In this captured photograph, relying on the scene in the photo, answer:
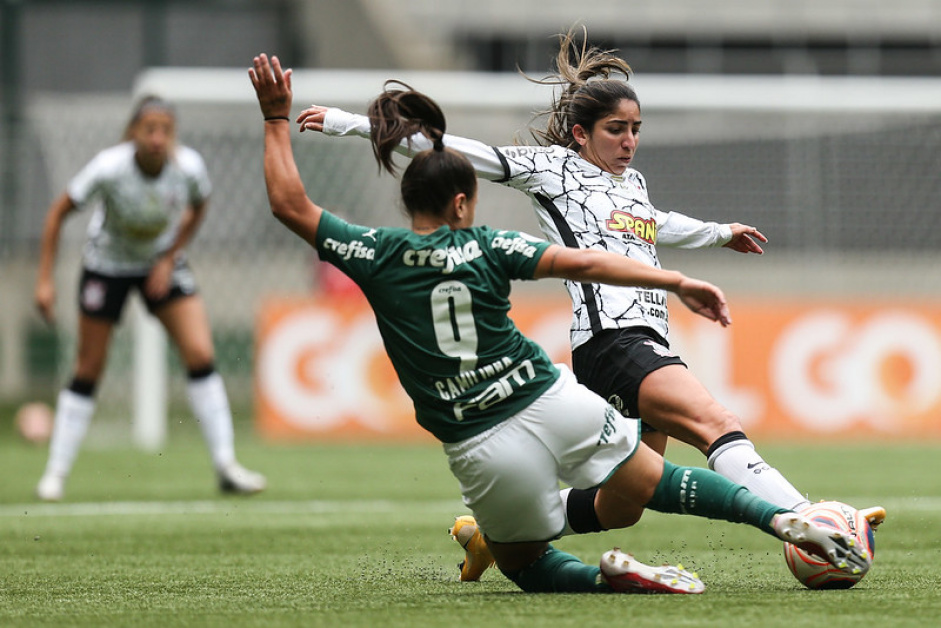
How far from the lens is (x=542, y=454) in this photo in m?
4.12

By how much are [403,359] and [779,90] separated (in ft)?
31.8

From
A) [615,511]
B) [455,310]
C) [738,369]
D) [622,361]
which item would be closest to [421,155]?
[455,310]

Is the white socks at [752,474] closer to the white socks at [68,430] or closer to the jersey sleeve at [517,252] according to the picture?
the jersey sleeve at [517,252]

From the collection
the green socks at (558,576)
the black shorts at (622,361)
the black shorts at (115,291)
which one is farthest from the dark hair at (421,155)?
the black shorts at (115,291)

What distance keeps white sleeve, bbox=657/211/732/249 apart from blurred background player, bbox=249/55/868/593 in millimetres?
1248

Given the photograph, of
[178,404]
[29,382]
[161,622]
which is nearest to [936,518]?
[161,622]

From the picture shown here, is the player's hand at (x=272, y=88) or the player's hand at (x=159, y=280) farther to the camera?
the player's hand at (x=159, y=280)

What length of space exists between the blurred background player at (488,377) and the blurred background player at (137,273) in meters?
4.18

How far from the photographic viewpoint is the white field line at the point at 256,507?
7.26 meters

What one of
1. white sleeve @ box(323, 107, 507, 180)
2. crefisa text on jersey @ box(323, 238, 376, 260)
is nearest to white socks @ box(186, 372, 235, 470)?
white sleeve @ box(323, 107, 507, 180)

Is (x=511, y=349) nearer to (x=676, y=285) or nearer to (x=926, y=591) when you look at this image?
(x=676, y=285)

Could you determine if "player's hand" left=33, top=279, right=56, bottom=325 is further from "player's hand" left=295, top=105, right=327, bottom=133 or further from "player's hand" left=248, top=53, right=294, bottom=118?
"player's hand" left=248, top=53, right=294, bottom=118

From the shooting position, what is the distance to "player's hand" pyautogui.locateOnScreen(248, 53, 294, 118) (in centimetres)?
426

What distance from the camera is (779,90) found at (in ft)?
43.1
